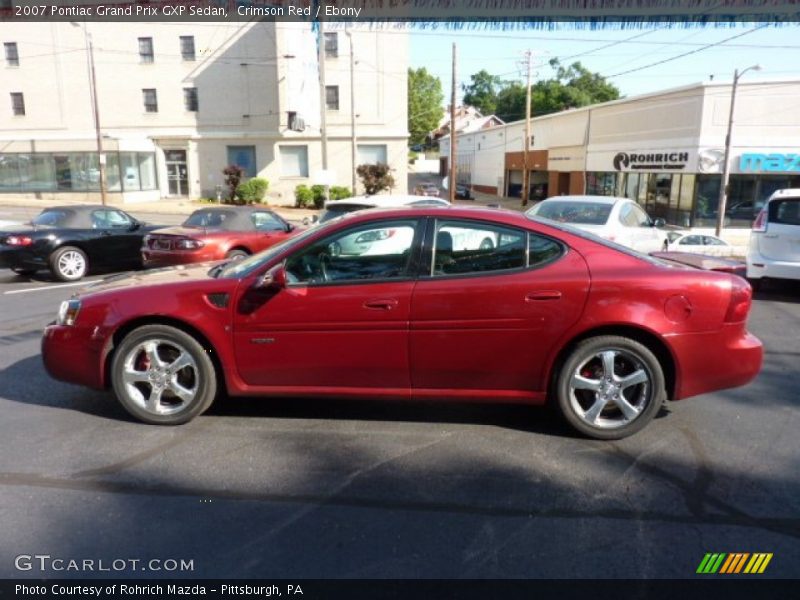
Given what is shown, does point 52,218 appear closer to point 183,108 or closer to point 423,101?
point 183,108

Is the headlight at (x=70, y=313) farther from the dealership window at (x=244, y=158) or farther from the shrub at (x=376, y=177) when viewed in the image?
the dealership window at (x=244, y=158)

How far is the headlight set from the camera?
4320 mm

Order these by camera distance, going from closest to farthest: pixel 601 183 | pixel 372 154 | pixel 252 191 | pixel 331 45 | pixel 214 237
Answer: pixel 214 237 < pixel 252 191 < pixel 331 45 < pixel 372 154 < pixel 601 183

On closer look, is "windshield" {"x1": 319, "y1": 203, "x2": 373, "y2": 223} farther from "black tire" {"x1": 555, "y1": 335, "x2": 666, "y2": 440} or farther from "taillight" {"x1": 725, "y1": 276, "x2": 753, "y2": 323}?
"taillight" {"x1": 725, "y1": 276, "x2": 753, "y2": 323}

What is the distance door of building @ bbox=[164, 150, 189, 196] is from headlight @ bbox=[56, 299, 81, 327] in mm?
36604

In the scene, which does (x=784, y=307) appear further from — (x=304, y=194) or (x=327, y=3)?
(x=304, y=194)

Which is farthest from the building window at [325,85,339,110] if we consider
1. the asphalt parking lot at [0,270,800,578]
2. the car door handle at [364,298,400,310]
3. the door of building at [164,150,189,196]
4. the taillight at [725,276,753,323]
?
the taillight at [725,276,753,323]

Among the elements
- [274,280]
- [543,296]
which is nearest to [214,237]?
[274,280]

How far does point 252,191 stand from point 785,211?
29.4 m

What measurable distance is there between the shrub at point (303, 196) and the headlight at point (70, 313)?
3075cm

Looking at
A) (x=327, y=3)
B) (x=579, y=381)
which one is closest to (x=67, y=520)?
(x=579, y=381)

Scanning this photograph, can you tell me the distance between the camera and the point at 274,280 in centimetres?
405

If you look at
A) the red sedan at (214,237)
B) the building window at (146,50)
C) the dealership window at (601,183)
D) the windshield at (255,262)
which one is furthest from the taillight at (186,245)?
the building window at (146,50)

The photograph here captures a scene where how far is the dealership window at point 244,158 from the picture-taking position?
3706cm
